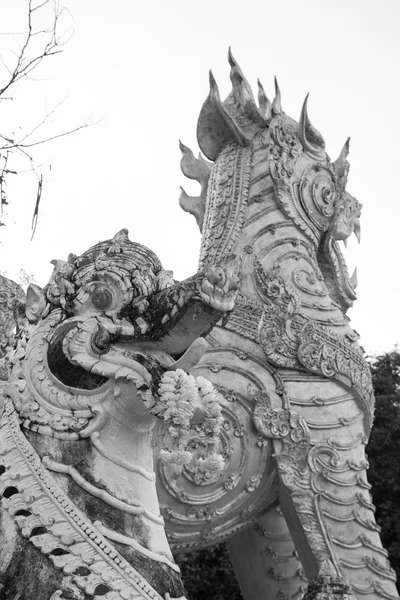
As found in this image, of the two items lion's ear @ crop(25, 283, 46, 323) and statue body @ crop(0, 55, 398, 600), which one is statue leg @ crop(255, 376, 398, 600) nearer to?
statue body @ crop(0, 55, 398, 600)

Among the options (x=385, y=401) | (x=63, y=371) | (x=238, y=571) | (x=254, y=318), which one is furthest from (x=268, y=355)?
(x=385, y=401)

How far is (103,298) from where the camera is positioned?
2.24m

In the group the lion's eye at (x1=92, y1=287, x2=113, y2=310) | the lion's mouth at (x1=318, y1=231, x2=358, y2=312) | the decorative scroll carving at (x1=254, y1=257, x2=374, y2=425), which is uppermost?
the lion's mouth at (x1=318, y1=231, x2=358, y2=312)

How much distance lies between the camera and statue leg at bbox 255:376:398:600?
14.9ft

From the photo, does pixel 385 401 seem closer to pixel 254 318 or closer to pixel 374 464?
pixel 374 464

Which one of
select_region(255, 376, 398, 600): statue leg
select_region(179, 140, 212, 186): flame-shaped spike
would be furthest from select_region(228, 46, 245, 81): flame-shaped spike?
select_region(255, 376, 398, 600): statue leg

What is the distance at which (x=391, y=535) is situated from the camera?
10633mm

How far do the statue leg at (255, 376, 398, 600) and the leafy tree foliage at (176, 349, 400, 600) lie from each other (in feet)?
10.5

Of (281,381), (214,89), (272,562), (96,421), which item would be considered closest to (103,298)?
(96,421)

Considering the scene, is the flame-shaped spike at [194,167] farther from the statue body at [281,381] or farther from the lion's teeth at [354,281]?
the lion's teeth at [354,281]

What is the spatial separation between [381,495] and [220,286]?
969 centimetres

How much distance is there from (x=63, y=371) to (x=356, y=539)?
9.88 feet

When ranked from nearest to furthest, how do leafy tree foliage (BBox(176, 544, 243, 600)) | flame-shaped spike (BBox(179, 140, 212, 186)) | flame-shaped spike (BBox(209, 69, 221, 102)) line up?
flame-shaped spike (BBox(209, 69, 221, 102)) → flame-shaped spike (BBox(179, 140, 212, 186)) → leafy tree foliage (BBox(176, 544, 243, 600))

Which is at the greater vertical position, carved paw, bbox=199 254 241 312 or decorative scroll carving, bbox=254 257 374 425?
decorative scroll carving, bbox=254 257 374 425
